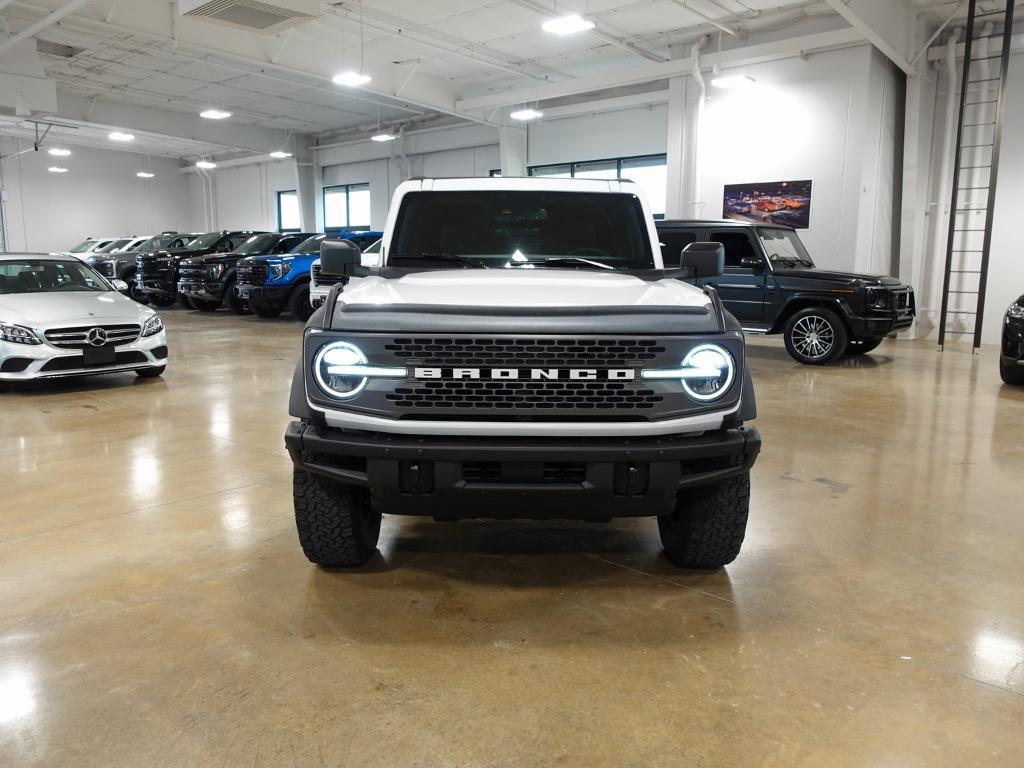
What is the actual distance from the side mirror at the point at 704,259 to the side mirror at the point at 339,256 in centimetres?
149

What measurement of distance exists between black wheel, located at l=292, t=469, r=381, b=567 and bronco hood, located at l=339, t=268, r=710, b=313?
27.4 inches

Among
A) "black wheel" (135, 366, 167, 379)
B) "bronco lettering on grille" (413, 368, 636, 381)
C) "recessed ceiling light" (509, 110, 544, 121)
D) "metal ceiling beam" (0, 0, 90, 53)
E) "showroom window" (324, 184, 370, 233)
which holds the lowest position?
"black wheel" (135, 366, 167, 379)

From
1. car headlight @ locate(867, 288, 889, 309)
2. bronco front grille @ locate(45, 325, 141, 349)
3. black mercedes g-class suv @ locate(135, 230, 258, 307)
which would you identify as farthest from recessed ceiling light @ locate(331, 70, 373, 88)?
car headlight @ locate(867, 288, 889, 309)

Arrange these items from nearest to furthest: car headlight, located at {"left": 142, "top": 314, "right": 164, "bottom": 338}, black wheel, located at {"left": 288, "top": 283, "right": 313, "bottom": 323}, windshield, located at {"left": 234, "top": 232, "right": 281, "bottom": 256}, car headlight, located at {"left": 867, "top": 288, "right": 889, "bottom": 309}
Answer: car headlight, located at {"left": 142, "top": 314, "right": 164, "bottom": 338}, car headlight, located at {"left": 867, "top": 288, "right": 889, "bottom": 309}, black wheel, located at {"left": 288, "top": 283, "right": 313, "bottom": 323}, windshield, located at {"left": 234, "top": 232, "right": 281, "bottom": 256}

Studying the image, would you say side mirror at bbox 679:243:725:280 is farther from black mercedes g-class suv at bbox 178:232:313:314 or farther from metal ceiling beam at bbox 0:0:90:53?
black mercedes g-class suv at bbox 178:232:313:314

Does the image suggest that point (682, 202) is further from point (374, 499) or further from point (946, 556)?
point (374, 499)

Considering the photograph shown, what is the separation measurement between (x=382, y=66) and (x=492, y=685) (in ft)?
48.3

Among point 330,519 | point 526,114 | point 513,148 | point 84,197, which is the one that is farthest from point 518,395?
point 84,197

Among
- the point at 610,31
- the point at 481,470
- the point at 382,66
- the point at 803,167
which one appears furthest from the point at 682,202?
the point at 481,470

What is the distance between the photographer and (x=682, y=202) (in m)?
13.8

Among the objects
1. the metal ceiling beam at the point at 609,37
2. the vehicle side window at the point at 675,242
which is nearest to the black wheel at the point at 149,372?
the vehicle side window at the point at 675,242

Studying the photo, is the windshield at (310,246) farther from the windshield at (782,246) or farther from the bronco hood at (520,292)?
the bronco hood at (520,292)

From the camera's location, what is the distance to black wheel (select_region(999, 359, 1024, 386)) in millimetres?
7558

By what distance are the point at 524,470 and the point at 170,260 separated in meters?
15.6
